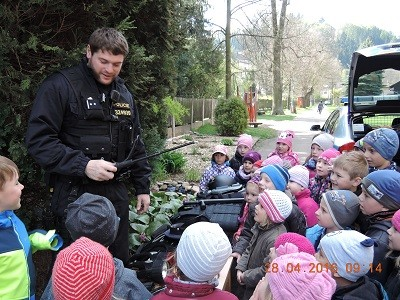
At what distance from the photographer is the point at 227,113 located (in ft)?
58.4

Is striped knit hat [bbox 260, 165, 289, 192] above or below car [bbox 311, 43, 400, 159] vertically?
below

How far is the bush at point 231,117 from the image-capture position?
697 inches

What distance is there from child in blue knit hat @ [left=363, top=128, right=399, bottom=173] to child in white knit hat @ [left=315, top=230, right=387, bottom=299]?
Result: 177 cm

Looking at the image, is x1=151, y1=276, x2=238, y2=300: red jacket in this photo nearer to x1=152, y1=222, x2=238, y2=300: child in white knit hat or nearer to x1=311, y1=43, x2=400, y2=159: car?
x1=152, y1=222, x2=238, y2=300: child in white knit hat

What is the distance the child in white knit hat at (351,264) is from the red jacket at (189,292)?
0.57 meters

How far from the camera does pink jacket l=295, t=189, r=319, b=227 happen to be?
3848 millimetres

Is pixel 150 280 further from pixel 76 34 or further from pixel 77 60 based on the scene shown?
Result: pixel 76 34

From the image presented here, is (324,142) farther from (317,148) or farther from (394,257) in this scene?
(394,257)

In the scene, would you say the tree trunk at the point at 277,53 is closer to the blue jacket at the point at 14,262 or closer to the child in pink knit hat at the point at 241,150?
the child in pink knit hat at the point at 241,150

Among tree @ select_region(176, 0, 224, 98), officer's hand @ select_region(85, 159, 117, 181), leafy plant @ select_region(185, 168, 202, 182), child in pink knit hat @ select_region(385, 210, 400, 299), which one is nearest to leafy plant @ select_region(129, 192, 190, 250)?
officer's hand @ select_region(85, 159, 117, 181)

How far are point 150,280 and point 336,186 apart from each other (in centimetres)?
167

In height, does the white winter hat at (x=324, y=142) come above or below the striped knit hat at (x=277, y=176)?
above

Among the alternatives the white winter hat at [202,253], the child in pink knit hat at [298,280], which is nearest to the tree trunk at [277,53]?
the white winter hat at [202,253]

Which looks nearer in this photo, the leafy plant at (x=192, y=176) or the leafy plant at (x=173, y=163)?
the leafy plant at (x=192, y=176)
